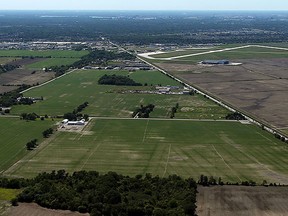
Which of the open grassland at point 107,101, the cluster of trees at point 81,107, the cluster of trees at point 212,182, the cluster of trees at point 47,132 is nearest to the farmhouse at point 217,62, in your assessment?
the open grassland at point 107,101

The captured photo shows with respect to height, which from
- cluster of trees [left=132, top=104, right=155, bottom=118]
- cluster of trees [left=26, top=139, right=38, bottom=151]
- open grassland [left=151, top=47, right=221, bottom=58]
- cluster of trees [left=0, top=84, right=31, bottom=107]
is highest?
cluster of trees [left=26, top=139, right=38, bottom=151]

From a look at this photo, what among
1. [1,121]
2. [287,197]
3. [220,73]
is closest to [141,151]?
[287,197]

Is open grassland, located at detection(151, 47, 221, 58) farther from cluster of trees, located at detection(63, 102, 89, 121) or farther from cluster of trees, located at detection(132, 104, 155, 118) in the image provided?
cluster of trees, located at detection(63, 102, 89, 121)

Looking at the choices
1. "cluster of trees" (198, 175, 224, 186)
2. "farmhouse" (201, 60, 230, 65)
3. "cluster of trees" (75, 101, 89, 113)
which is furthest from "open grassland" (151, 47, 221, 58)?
"cluster of trees" (198, 175, 224, 186)

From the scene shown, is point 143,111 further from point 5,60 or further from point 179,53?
point 179,53

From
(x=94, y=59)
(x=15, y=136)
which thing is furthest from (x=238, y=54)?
(x=15, y=136)
